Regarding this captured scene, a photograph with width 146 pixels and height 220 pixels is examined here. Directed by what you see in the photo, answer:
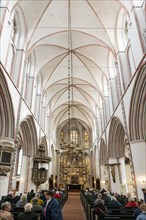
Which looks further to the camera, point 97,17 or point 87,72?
point 87,72

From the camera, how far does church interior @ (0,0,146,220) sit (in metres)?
9.66

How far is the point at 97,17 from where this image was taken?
12.9 metres

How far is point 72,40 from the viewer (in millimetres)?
15258

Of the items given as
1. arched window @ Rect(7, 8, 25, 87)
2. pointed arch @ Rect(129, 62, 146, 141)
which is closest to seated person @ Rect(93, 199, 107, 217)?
pointed arch @ Rect(129, 62, 146, 141)

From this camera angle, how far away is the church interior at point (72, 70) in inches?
380

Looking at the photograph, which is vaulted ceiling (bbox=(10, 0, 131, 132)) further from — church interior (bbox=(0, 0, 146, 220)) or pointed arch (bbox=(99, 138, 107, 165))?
pointed arch (bbox=(99, 138, 107, 165))

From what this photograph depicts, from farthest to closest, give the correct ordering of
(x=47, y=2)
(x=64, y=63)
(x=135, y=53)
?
1. (x=64, y=63)
2. (x=47, y=2)
3. (x=135, y=53)

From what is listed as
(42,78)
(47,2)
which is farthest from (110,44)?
(42,78)

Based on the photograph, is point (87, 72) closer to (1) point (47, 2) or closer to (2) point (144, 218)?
(1) point (47, 2)

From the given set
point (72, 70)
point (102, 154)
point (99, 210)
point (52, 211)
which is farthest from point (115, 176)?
point (52, 211)

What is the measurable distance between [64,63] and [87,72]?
2.66m

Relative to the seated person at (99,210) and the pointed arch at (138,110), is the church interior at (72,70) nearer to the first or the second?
the pointed arch at (138,110)

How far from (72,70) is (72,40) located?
4106 mm

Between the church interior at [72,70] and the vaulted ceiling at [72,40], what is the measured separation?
0.06 metres
